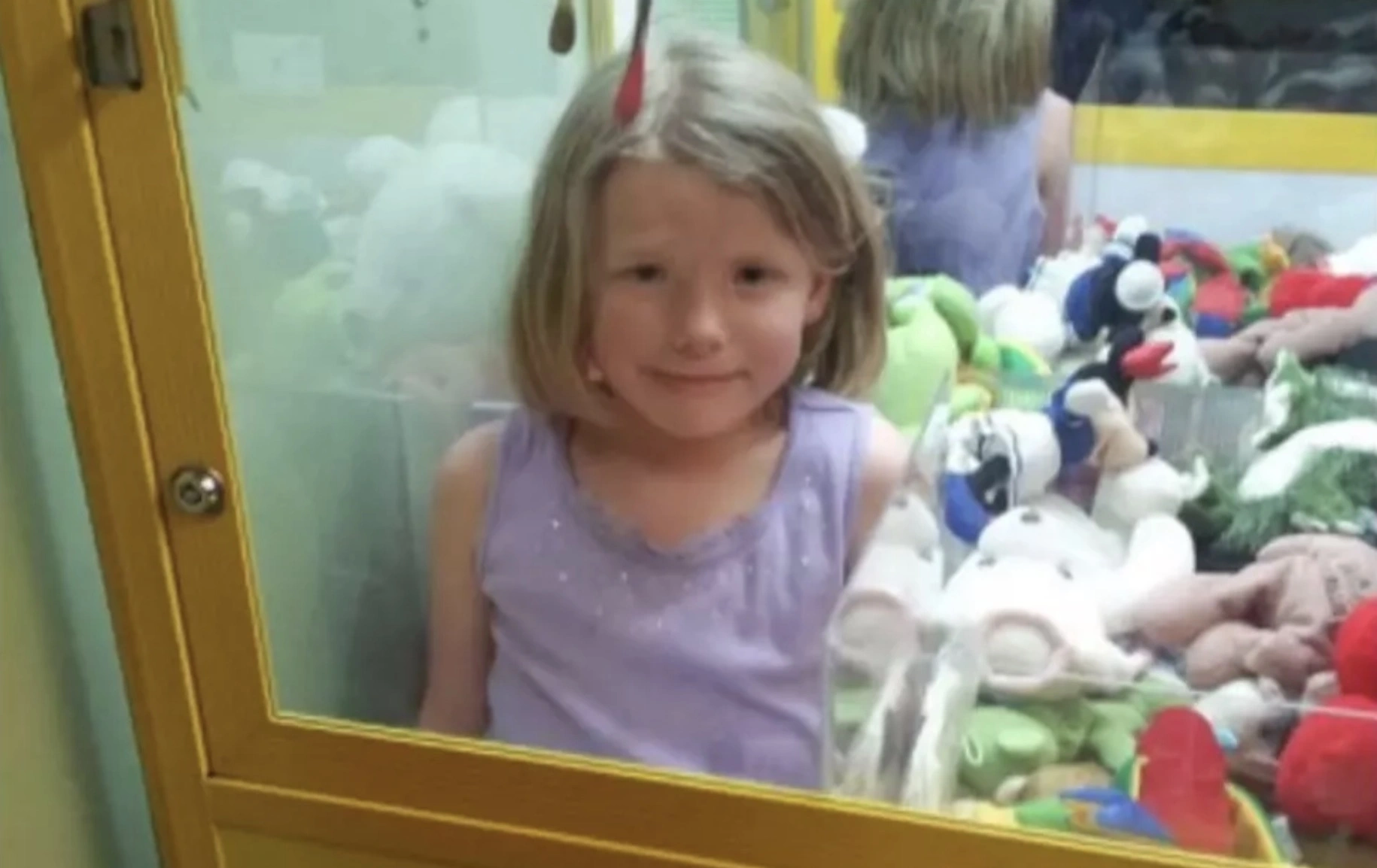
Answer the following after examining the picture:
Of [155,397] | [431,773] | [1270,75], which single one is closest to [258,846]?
[431,773]

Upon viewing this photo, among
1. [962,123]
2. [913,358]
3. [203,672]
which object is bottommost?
[203,672]

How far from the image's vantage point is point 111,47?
27.8 inches

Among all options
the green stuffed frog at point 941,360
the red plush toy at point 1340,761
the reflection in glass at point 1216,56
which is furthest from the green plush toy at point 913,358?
the red plush toy at point 1340,761

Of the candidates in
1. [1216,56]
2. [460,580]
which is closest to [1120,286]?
[1216,56]

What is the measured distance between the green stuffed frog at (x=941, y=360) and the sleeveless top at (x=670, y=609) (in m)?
0.02

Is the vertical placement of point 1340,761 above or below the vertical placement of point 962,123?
below

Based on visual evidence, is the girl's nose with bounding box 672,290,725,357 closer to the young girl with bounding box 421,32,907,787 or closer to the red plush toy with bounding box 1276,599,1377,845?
the young girl with bounding box 421,32,907,787

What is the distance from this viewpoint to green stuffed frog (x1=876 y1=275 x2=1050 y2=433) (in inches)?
33.2

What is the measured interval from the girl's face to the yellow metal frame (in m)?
0.17

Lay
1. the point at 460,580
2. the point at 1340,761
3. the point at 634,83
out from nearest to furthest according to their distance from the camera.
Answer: the point at 1340,761 → the point at 634,83 → the point at 460,580

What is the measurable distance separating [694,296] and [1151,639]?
9.3 inches

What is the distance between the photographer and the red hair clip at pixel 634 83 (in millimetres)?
769

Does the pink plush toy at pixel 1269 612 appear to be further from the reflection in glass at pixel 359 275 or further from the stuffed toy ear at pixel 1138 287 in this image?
the reflection in glass at pixel 359 275

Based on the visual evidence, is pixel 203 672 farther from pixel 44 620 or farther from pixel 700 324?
pixel 700 324
